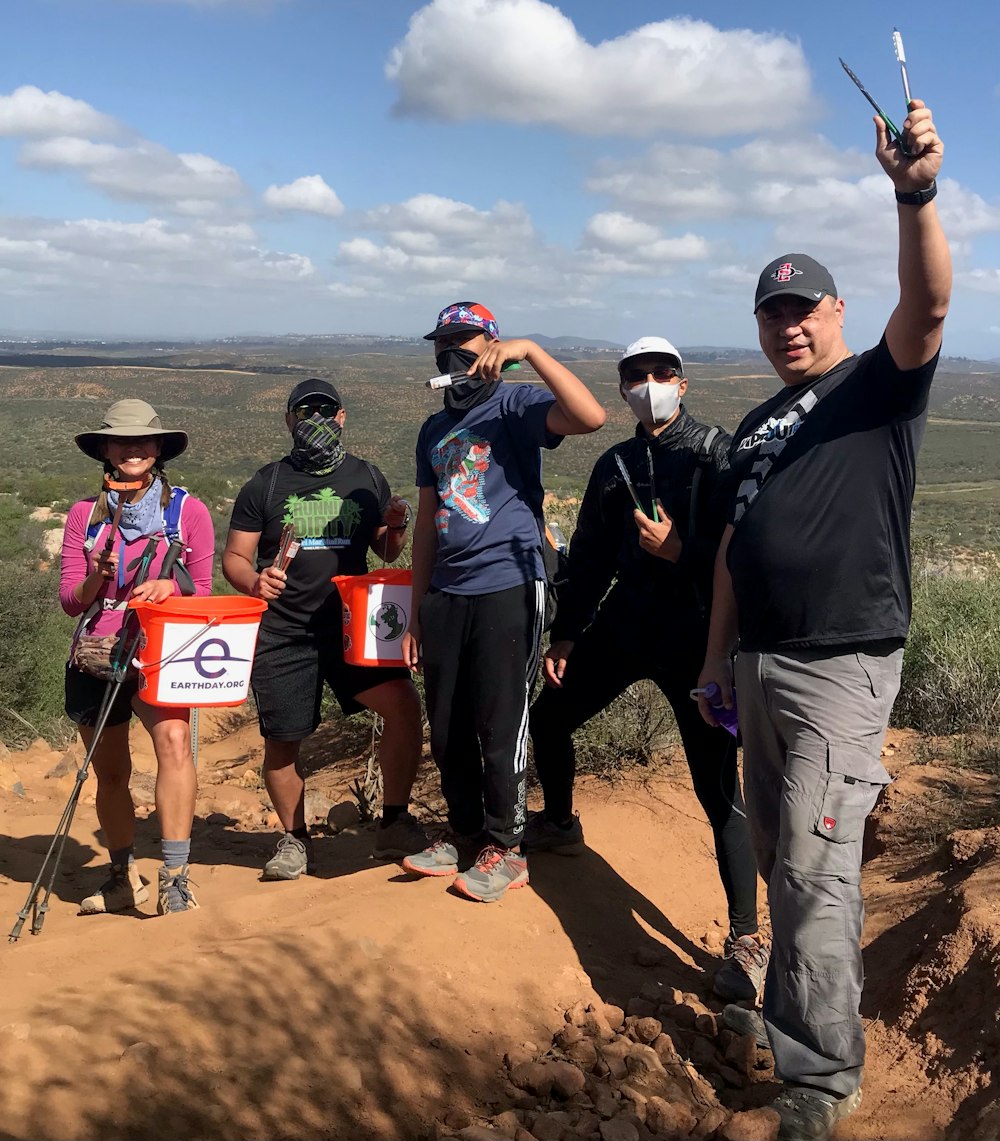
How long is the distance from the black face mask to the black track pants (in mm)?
691

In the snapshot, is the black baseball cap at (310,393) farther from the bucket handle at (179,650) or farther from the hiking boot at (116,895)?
the hiking boot at (116,895)

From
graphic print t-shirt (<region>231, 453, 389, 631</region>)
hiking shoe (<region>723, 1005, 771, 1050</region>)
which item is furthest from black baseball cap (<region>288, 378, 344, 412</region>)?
hiking shoe (<region>723, 1005, 771, 1050</region>)

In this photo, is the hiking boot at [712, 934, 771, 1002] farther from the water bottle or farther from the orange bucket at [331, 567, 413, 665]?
the orange bucket at [331, 567, 413, 665]

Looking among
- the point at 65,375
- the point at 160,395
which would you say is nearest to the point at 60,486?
the point at 160,395

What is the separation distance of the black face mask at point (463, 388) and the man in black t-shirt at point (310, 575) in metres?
0.69

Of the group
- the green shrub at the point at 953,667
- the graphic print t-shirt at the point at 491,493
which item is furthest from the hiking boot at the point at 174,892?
the green shrub at the point at 953,667

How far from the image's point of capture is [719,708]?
2973 mm

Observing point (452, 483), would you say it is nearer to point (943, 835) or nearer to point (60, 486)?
point (943, 835)

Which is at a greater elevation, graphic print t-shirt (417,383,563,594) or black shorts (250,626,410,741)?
graphic print t-shirt (417,383,563,594)

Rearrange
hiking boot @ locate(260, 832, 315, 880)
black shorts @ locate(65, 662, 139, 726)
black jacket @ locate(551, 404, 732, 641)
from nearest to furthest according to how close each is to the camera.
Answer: black jacket @ locate(551, 404, 732, 641), black shorts @ locate(65, 662, 139, 726), hiking boot @ locate(260, 832, 315, 880)

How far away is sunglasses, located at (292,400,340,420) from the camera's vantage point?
409 cm

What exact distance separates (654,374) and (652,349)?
9 centimetres

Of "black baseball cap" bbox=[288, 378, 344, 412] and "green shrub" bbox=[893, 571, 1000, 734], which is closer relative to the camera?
"black baseball cap" bbox=[288, 378, 344, 412]

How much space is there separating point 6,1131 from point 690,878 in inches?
115
